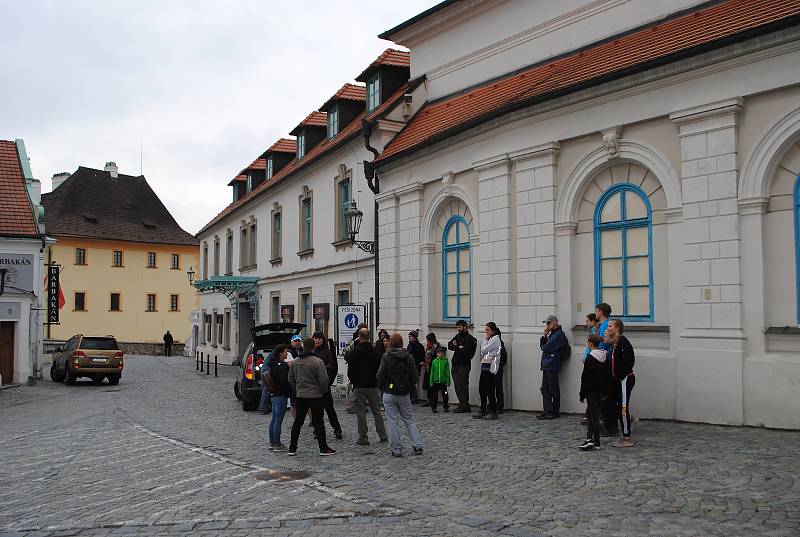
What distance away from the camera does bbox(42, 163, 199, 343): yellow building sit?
61.4m

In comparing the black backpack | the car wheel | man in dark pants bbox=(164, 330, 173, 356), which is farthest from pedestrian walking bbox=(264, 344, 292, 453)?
man in dark pants bbox=(164, 330, 173, 356)

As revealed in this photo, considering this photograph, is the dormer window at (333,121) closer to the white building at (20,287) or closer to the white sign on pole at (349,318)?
the white sign on pole at (349,318)

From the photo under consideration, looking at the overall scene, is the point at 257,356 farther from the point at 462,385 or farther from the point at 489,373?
the point at 489,373

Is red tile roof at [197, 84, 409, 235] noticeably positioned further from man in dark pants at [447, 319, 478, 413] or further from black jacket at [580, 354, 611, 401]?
black jacket at [580, 354, 611, 401]

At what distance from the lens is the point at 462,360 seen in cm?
1504

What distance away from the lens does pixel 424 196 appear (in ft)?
59.5

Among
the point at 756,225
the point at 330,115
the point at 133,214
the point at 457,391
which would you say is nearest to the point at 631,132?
the point at 756,225

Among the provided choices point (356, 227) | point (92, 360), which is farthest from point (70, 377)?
point (356, 227)

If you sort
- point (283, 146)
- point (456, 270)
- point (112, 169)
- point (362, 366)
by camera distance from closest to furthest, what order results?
point (362, 366), point (456, 270), point (283, 146), point (112, 169)

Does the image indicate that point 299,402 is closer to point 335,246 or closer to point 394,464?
point 394,464

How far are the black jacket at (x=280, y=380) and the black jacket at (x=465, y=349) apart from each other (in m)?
4.22

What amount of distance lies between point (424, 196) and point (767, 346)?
9.00 m

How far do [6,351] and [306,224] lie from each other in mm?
11113

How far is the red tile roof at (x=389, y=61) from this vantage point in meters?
23.0
